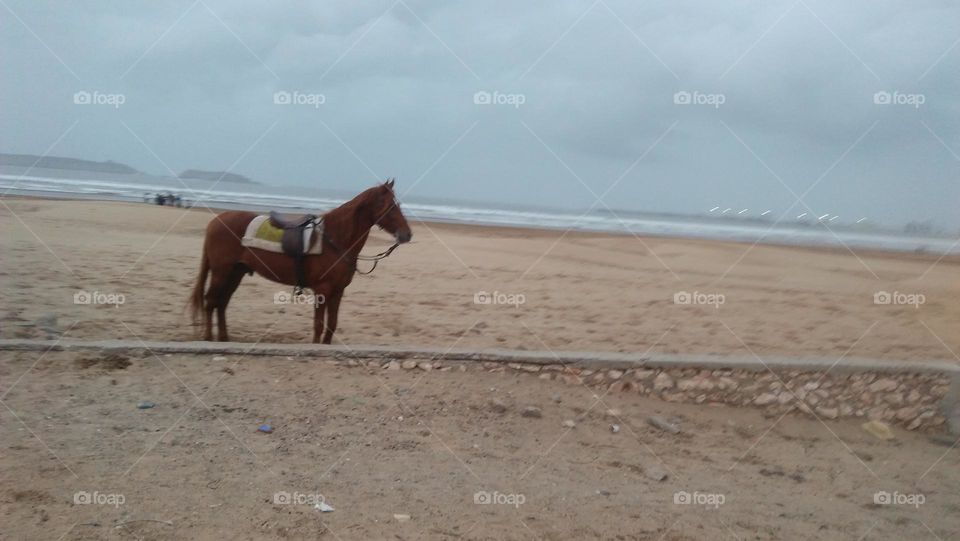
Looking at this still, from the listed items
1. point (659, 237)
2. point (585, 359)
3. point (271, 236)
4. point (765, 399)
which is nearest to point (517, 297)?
point (271, 236)

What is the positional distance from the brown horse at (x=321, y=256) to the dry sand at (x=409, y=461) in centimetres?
129

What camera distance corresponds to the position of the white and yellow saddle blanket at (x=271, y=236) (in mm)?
6652

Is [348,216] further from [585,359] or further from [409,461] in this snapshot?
[409,461]

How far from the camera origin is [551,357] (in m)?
5.75

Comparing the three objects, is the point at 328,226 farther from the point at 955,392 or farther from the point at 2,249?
the point at 2,249

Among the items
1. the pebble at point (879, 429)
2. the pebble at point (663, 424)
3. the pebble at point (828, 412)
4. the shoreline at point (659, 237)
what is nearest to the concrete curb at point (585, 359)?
the pebble at point (828, 412)

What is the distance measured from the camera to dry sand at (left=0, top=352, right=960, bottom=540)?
12.0ft

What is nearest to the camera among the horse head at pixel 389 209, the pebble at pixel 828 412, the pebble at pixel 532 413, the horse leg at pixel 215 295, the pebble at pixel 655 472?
the pebble at pixel 655 472

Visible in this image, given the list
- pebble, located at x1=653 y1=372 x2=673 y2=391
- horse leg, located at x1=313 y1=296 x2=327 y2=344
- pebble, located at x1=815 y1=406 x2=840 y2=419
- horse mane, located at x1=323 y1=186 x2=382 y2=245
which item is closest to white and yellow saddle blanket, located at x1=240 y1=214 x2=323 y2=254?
horse mane, located at x1=323 y1=186 x2=382 y2=245

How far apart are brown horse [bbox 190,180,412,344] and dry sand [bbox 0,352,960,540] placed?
1290 millimetres

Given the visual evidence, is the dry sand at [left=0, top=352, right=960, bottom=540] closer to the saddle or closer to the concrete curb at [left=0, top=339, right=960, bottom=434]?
the concrete curb at [left=0, top=339, right=960, bottom=434]

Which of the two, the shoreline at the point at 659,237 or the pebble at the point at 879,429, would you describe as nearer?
the pebble at the point at 879,429

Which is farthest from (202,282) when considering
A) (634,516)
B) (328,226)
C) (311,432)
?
(634,516)

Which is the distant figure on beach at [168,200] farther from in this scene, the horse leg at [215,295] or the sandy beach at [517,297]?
the horse leg at [215,295]
